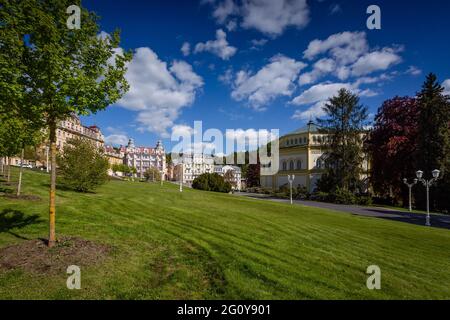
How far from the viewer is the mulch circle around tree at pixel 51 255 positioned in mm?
5680

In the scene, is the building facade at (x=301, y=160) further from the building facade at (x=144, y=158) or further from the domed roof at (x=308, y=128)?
the building facade at (x=144, y=158)

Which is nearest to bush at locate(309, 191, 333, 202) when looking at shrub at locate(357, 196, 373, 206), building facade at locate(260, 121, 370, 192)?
shrub at locate(357, 196, 373, 206)

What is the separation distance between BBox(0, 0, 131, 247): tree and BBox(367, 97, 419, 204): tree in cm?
3868

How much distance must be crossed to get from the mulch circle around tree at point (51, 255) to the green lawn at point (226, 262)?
307mm

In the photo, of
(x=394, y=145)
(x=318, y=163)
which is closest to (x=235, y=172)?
(x=318, y=163)

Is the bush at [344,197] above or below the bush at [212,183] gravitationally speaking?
below

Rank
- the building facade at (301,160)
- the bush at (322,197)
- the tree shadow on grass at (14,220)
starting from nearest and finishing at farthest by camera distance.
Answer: the tree shadow on grass at (14,220), the bush at (322,197), the building facade at (301,160)

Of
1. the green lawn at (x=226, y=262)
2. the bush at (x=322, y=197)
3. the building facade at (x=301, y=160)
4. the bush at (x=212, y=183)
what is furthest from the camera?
the building facade at (x=301, y=160)

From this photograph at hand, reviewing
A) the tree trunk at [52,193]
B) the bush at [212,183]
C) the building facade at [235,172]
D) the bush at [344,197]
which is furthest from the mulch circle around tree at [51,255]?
the building facade at [235,172]

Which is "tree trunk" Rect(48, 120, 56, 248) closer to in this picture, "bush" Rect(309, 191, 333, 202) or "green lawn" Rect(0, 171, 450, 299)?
"green lawn" Rect(0, 171, 450, 299)

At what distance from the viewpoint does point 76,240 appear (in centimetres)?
748
